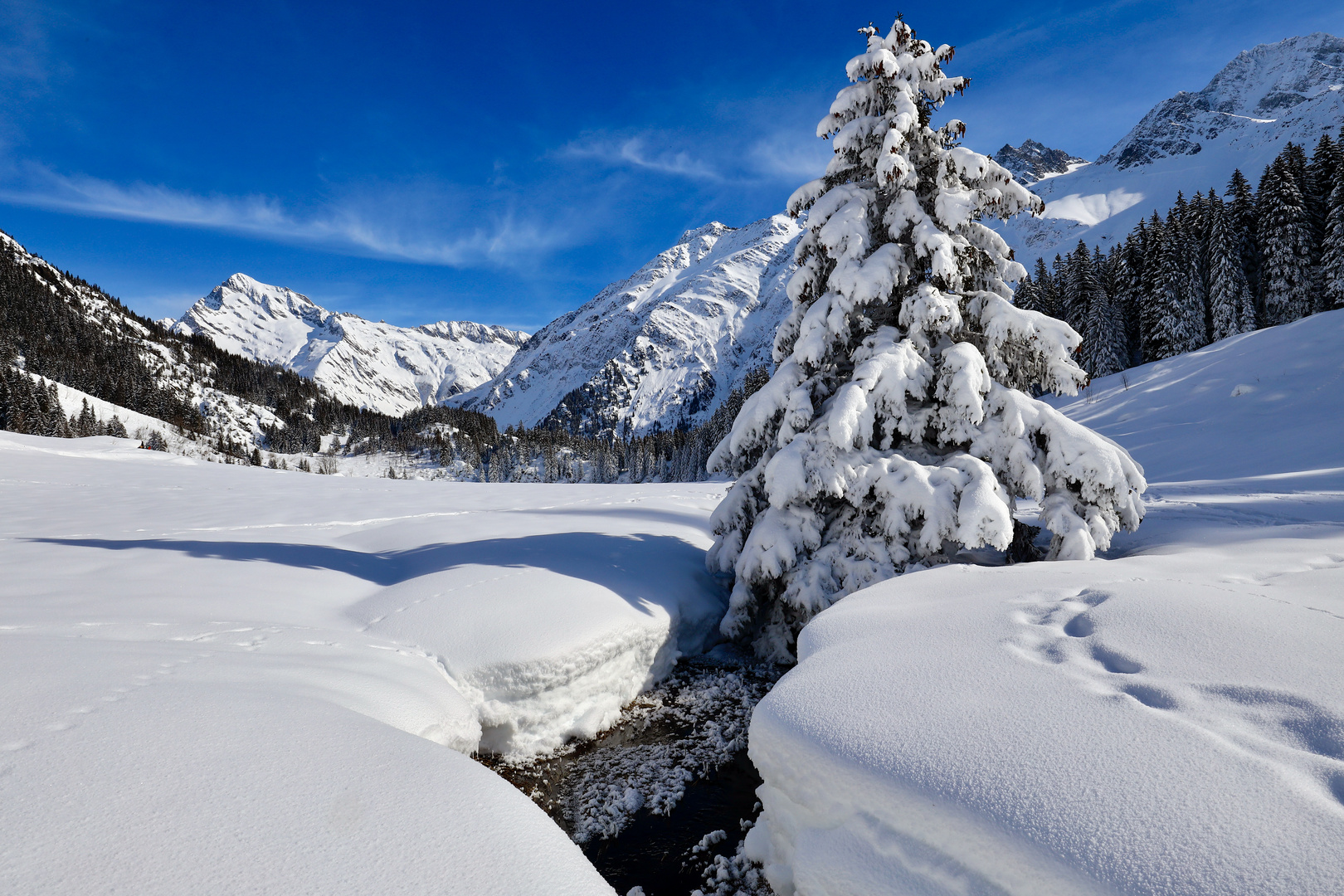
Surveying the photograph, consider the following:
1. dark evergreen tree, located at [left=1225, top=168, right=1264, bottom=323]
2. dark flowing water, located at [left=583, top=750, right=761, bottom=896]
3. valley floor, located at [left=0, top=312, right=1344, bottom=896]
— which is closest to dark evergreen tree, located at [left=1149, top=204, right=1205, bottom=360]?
dark evergreen tree, located at [left=1225, top=168, right=1264, bottom=323]

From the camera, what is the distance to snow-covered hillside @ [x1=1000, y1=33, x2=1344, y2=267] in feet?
427

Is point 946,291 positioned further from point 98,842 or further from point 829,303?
point 98,842

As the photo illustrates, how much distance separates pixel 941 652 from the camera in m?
4.30

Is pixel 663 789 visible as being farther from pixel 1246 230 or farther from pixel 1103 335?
pixel 1246 230

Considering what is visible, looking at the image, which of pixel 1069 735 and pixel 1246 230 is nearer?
pixel 1069 735

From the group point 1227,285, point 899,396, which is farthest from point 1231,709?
point 1227,285

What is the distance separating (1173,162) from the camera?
156 metres

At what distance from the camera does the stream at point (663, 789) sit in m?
4.86

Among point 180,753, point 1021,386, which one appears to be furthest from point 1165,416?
point 180,753

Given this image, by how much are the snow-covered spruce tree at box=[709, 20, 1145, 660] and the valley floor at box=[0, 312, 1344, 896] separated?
3.68 ft

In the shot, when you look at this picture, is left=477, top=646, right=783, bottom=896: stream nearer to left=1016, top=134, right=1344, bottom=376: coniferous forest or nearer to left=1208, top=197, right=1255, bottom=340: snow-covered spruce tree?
left=1016, top=134, right=1344, bottom=376: coniferous forest

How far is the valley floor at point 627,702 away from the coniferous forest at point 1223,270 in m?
42.0

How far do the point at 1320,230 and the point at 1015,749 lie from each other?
5466 cm

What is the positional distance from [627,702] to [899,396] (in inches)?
221
